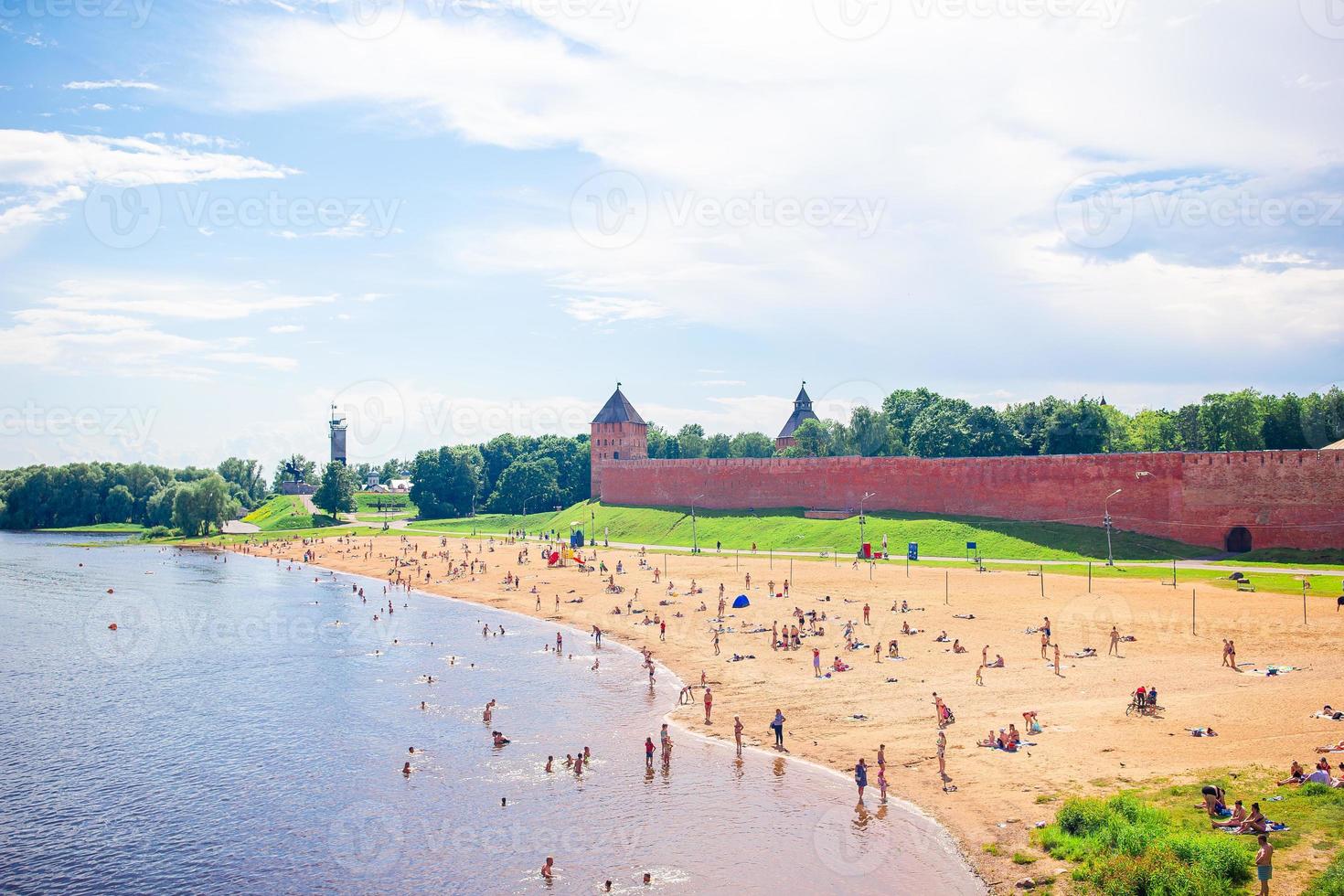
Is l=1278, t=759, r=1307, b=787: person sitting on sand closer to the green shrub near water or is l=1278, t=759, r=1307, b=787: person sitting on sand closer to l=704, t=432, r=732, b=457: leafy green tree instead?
the green shrub near water

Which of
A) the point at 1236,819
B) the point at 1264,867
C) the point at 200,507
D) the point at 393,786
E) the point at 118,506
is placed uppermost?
the point at 118,506

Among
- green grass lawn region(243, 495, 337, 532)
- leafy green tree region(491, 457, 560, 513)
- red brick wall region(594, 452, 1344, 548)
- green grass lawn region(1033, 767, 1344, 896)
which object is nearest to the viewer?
green grass lawn region(1033, 767, 1344, 896)

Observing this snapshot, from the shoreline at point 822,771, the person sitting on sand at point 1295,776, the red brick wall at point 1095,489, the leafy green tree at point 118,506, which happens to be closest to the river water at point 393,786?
the shoreline at point 822,771

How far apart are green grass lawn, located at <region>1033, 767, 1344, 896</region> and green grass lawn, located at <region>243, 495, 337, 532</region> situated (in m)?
115

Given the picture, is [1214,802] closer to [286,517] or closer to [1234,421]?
[1234,421]

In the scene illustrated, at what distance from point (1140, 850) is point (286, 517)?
122 metres

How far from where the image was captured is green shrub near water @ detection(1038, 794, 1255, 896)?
52.5 feet

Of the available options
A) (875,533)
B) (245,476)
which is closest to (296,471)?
(245,476)

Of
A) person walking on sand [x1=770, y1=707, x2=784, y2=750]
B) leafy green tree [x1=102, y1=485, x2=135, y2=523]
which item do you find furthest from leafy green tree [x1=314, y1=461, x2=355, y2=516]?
person walking on sand [x1=770, y1=707, x2=784, y2=750]

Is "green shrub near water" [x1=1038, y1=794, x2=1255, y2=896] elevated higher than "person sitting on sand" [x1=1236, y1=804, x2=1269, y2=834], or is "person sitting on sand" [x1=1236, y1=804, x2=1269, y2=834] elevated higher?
"person sitting on sand" [x1=1236, y1=804, x2=1269, y2=834]

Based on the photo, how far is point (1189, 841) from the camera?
16906mm

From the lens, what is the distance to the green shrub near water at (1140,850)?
15992 millimetres

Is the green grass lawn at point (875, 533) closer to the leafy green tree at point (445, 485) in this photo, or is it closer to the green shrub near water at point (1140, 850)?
the leafy green tree at point (445, 485)

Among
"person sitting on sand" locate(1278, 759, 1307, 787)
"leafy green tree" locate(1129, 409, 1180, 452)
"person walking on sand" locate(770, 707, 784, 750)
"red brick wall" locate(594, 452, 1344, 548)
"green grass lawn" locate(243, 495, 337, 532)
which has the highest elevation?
"leafy green tree" locate(1129, 409, 1180, 452)
